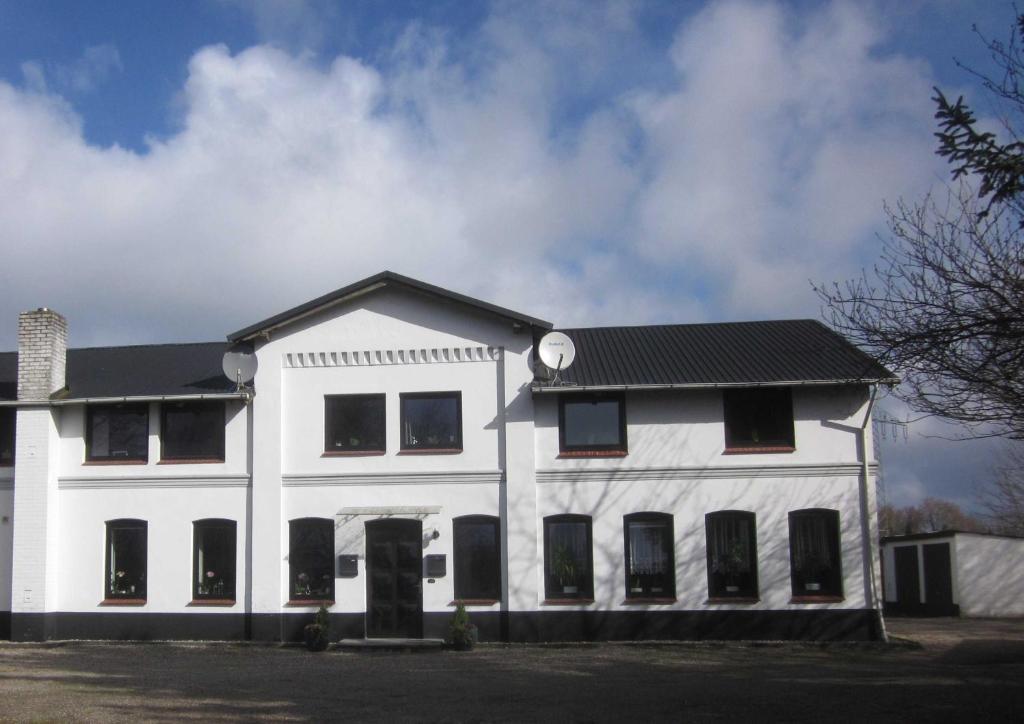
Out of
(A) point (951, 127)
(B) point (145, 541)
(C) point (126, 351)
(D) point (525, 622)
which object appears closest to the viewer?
(A) point (951, 127)

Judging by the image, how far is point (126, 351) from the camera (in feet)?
87.2

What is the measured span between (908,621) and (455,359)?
43.9ft

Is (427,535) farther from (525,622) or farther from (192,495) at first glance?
(192,495)

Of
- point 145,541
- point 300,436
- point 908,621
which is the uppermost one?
point 300,436

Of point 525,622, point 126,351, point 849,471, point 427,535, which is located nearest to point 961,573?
point 849,471

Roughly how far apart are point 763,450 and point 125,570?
1400 cm

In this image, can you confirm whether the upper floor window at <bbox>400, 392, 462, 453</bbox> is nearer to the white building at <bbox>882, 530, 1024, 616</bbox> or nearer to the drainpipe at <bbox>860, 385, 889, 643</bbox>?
the drainpipe at <bbox>860, 385, 889, 643</bbox>

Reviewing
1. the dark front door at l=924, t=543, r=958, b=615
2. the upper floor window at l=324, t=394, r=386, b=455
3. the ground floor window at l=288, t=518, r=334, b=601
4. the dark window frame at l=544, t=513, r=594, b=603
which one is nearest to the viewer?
the dark window frame at l=544, t=513, r=594, b=603

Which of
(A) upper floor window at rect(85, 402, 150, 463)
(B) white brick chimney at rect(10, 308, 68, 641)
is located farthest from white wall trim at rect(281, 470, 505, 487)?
(B) white brick chimney at rect(10, 308, 68, 641)

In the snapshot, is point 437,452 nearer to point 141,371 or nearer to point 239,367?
point 239,367

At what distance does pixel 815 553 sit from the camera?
21.9 metres

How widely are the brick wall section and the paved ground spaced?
552cm

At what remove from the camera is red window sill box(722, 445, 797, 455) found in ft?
72.5

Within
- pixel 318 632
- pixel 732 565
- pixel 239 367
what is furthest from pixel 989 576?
pixel 239 367
